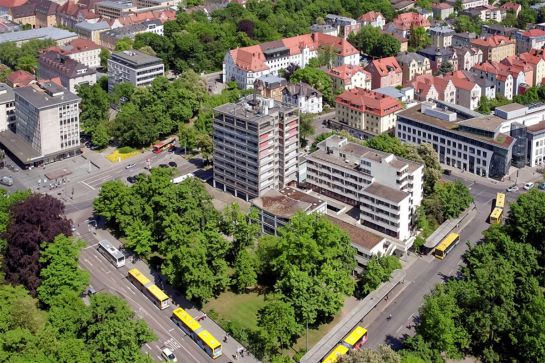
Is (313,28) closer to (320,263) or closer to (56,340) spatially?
(320,263)

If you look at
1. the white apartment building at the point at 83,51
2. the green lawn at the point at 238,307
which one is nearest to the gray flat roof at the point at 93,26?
the white apartment building at the point at 83,51

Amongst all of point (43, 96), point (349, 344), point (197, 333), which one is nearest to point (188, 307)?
point (197, 333)

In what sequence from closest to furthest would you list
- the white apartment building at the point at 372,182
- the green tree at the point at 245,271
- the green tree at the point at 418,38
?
the green tree at the point at 245,271 < the white apartment building at the point at 372,182 < the green tree at the point at 418,38

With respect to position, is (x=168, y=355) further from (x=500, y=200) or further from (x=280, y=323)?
(x=500, y=200)

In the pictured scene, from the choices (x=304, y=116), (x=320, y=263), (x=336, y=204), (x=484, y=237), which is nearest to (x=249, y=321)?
(x=320, y=263)

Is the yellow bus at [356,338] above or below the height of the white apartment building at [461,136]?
below

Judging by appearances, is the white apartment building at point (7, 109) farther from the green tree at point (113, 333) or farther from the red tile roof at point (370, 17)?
the red tile roof at point (370, 17)
